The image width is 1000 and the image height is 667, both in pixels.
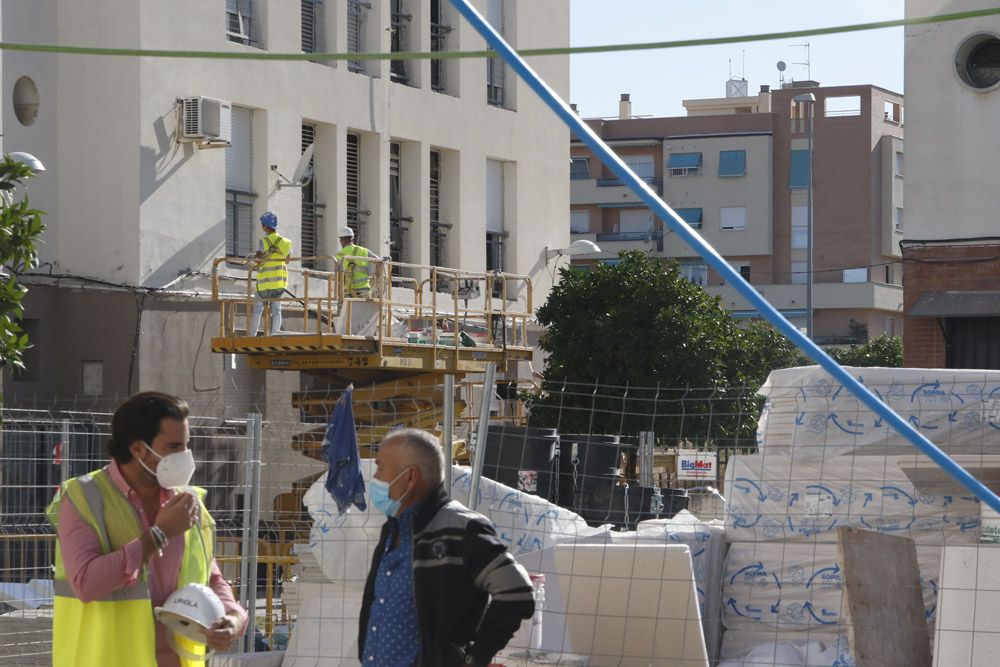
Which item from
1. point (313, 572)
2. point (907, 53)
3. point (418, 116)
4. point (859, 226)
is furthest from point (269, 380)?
point (859, 226)

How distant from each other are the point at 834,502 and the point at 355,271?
48.2ft

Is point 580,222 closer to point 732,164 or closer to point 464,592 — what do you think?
point 732,164

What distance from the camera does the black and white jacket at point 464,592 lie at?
505cm

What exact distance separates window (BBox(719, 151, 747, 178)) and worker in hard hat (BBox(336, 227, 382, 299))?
5848 centimetres

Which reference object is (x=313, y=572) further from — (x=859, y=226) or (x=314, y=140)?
(x=859, y=226)

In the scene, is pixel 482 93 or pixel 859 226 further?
pixel 859 226

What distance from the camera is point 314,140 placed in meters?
29.5

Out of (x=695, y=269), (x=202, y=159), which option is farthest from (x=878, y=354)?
(x=202, y=159)

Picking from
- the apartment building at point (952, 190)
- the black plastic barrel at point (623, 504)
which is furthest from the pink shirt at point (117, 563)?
the apartment building at point (952, 190)

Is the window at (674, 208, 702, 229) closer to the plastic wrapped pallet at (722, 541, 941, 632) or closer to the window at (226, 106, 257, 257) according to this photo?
the window at (226, 106, 257, 257)

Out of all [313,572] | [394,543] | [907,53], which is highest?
[907,53]

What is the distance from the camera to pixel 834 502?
35.2 feet

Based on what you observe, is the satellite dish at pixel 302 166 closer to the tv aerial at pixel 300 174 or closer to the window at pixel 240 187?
the tv aerial at pixel 300 174

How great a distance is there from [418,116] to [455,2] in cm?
2497
